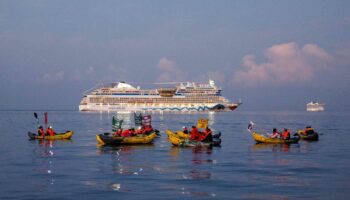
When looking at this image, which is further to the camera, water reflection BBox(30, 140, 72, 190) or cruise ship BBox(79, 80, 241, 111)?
cruise ship BBox(79, 80, 241, 111)

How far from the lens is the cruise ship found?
15725cm

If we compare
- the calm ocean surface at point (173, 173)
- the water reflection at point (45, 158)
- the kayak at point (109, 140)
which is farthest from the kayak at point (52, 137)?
the kayak at point (109, 140)

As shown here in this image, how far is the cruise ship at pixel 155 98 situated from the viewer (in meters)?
157

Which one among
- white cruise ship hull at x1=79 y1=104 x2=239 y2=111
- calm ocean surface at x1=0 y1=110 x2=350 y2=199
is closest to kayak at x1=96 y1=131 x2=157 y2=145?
calm ocean surface at x1=0 y1=110 x2=350 y2=199

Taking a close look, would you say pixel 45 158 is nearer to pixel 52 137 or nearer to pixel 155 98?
pixel 52 137

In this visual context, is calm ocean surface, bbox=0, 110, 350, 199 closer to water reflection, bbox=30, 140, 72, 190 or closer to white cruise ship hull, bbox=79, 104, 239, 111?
water reflection, bbox=30, 140, 72, 190

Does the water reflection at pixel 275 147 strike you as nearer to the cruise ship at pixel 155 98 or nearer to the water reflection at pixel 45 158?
the water reflection at pixel 45 158

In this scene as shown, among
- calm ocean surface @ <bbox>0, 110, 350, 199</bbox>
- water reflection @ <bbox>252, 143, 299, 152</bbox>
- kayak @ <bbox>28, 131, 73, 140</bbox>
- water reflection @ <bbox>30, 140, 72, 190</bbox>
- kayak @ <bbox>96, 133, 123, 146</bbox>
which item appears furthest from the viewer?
kayak @ <bbox>28, 131, 73, 140</bbox>

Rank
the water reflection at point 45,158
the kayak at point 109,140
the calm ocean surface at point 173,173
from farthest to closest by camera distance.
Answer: the kayak at point 109,140
the water reflection at point 45,158
the calm ocean surface at point 173,173

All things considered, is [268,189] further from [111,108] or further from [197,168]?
[111,108]

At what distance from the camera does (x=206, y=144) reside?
3366 cm

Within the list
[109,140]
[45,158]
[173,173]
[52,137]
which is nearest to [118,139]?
[109,140]

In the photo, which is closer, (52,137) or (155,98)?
(52,137)

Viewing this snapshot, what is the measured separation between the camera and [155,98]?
159 m
